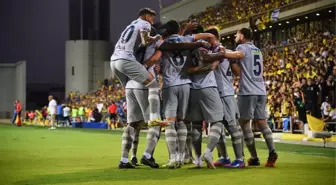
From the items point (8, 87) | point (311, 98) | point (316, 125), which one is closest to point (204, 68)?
point (316, 125)

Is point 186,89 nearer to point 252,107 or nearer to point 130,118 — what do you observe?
point 130,118

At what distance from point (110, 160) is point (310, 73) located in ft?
55.6

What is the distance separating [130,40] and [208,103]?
5.18 feet

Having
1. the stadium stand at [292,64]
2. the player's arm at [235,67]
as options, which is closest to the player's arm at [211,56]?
the player's arm at [235,67]

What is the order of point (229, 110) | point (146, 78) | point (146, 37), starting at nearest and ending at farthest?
1. point (146, 78)
2. point (146, 37)
3. point (229, 110)

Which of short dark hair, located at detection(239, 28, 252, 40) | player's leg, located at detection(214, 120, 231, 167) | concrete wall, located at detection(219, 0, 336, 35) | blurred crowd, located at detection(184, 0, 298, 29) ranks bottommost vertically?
player's leg, located at detection(214, 120, 231, 167)

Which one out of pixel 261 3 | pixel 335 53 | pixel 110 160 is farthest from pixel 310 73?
pixel 110 160

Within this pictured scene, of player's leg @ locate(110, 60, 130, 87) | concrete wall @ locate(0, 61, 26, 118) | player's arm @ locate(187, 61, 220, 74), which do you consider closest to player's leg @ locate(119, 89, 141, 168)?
player's leg @ locate(110, 60, 130, 87)

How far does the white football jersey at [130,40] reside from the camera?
9938 millimetres

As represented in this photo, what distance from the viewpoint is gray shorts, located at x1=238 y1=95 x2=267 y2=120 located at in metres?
10.4

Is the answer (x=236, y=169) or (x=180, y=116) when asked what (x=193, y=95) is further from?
(x=236, y=169)

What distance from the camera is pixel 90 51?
70.2 metres

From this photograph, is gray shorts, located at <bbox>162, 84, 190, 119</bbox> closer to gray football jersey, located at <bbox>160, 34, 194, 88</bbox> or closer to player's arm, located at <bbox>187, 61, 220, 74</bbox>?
gray football jersey, located at <bbox>160, 34, 194, 88</bbox>

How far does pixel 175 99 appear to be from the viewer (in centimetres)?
1008
